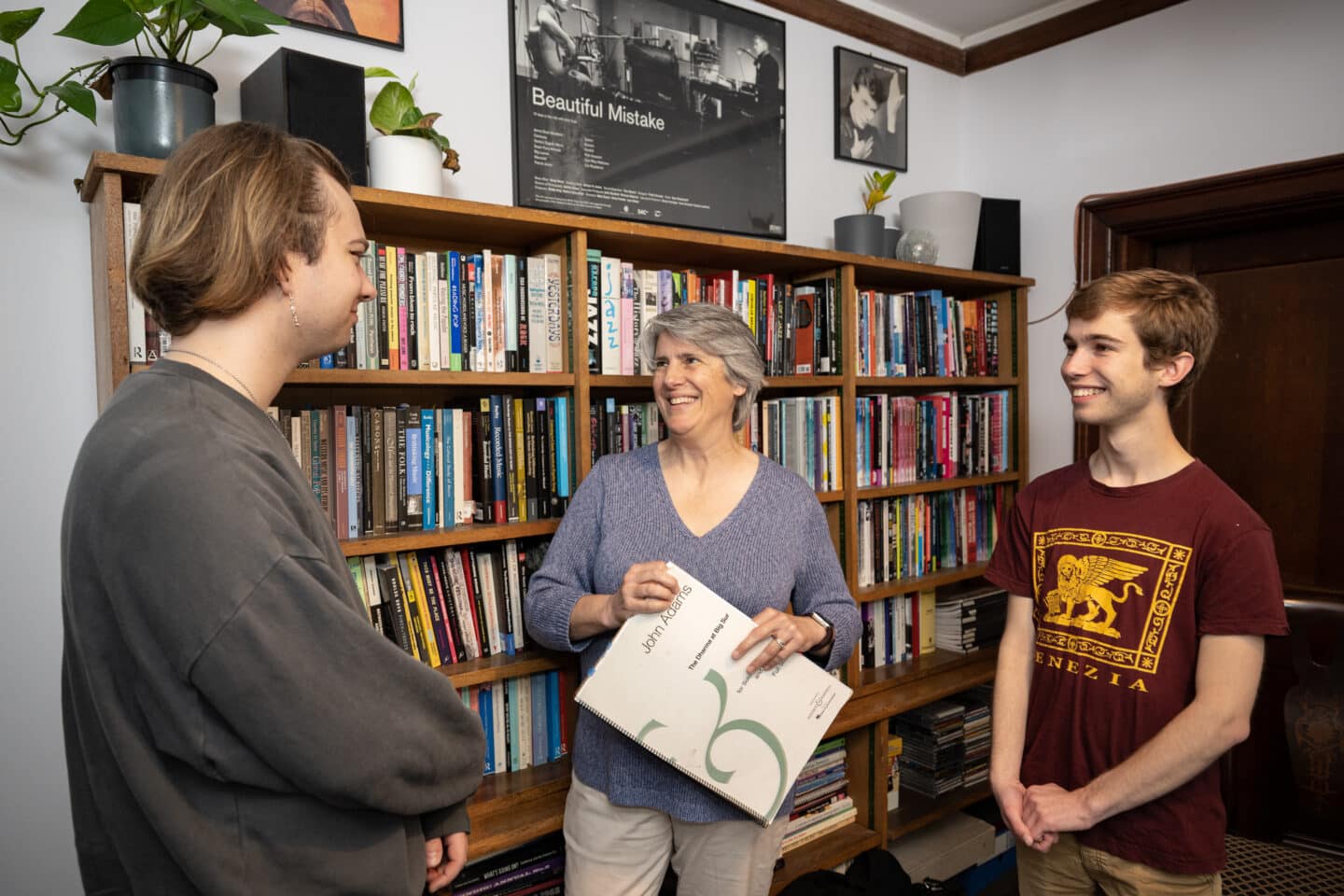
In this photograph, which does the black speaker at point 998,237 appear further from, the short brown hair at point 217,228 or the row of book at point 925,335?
the short brown hair at point 217,228

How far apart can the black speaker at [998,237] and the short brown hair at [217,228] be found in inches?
94.9

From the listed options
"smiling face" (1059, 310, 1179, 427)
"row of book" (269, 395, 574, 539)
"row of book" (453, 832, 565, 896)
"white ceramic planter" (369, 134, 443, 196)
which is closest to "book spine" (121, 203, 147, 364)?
"row of book" (269, 395, 574, 539)

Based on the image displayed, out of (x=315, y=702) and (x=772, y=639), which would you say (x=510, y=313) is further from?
(x=315, y=702)

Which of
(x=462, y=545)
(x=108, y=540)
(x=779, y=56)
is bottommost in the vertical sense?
(x=462, y=545)

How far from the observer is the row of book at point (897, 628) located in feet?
8.26

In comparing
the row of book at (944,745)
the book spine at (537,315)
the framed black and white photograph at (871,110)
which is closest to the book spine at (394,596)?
the book spine at (537,315)

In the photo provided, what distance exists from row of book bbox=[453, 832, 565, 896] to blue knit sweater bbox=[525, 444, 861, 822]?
0.36 m

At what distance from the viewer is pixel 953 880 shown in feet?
8.29

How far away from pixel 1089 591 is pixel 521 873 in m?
1.31

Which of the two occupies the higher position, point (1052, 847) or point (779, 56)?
point (779, 56)

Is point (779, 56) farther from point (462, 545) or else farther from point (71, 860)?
point (71, 860)

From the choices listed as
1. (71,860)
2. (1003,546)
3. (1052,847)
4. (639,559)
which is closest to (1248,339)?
(1003,546)

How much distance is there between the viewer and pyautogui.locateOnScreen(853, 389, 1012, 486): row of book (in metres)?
2.44

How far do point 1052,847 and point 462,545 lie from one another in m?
1.29
